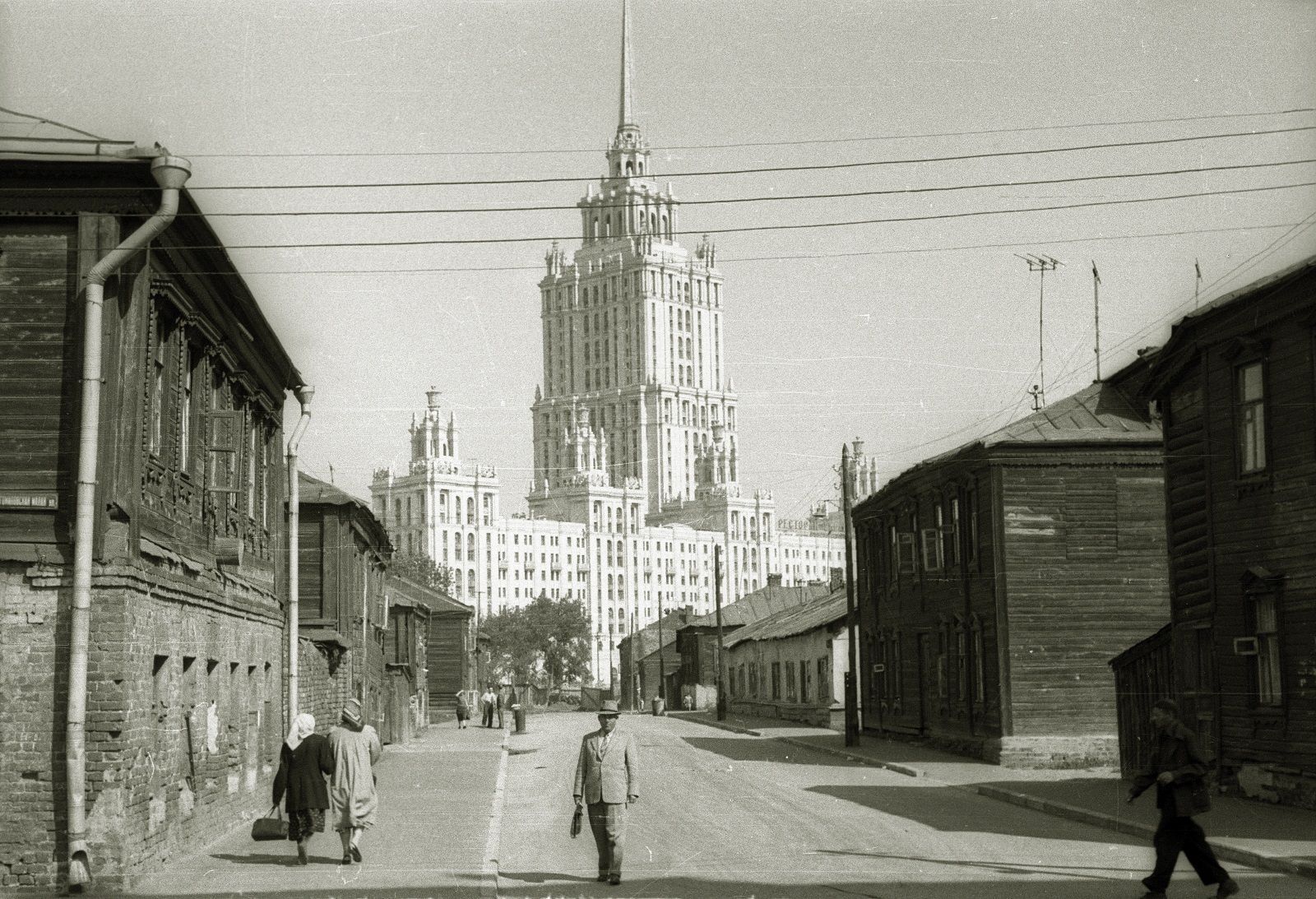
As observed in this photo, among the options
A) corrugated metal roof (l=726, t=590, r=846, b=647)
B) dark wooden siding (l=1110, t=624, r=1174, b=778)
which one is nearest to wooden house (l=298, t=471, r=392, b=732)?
dark wooden siding (l=1110, t=624, r=1174, b=778)

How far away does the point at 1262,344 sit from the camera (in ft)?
70.7

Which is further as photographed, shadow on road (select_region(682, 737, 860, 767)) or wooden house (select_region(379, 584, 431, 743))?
wooden house (select_region(379, 584, 431, 743))

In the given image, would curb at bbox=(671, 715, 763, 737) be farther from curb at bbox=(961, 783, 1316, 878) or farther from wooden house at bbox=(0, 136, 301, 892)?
wooden house at bbox=(0, 136, 301, 892)

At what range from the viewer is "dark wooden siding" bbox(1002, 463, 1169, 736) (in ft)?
106

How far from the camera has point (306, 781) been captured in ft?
53.5

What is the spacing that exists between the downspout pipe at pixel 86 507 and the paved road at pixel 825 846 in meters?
3.59

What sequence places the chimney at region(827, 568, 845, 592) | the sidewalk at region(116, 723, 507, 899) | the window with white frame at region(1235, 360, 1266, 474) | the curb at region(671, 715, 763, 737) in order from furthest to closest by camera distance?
the chimney at region(827, 568, 845, 592), the curb at region(671, 715, 763, 737), the window with white frame at region(1235, 360, 1266, 474), the sidewalk at region(116, 723, 507, 899)

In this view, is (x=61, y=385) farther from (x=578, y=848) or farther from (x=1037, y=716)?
(x=1037, y=716)

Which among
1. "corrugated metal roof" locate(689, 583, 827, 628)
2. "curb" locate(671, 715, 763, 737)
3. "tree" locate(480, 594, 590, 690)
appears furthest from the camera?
"tree" locate(480, 594, 590, 690)

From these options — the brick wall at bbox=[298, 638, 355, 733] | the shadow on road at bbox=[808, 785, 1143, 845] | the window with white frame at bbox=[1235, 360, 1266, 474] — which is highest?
the window with white frame at bbox=[1235, 360, 1266, 474]

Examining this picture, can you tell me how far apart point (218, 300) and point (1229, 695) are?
13960 mm

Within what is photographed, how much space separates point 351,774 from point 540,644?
480 ft

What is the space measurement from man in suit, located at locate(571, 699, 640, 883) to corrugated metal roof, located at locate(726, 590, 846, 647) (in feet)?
118

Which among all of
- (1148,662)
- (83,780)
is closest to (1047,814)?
(1148,662)
